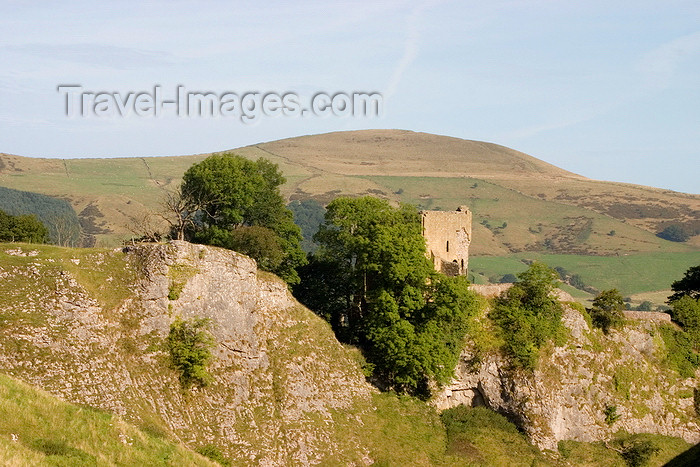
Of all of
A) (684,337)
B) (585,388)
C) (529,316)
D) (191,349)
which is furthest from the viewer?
(684,337)

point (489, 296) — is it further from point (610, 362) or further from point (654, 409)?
point (654, 409)

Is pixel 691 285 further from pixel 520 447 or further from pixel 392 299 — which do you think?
pixel 392 299

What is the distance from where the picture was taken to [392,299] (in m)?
58.0

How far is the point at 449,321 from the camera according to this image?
2313 inches

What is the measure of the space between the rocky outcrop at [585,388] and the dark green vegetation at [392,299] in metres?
3.32

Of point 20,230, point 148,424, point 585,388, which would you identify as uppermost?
point 20,230

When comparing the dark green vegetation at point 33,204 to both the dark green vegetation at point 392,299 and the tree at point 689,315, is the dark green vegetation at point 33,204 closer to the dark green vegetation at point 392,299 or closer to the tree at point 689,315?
the dark green vegetation at point 392,299

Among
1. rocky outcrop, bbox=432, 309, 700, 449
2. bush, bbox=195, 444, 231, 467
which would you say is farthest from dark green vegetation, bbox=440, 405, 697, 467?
bush, bbox=195, 444, 231, 467

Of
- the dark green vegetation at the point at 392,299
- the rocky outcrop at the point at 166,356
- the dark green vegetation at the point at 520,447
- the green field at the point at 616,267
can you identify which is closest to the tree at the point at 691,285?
the dark green vegetation at the point at 520,447

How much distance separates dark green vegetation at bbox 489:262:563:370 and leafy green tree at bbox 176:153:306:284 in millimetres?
14543

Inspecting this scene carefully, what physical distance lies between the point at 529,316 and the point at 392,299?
1081 centimetres

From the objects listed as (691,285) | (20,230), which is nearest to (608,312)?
(691,285)

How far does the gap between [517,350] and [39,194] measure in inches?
5852

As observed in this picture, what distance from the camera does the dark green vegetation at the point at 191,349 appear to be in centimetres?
4897
